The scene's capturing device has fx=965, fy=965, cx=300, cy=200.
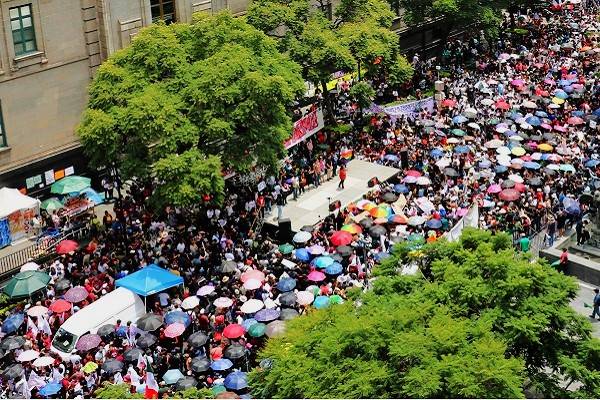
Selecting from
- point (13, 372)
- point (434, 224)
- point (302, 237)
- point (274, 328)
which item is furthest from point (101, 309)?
point (434, 224)

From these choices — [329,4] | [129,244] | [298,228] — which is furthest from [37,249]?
[329,4]

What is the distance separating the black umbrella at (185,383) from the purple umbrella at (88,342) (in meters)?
4.21

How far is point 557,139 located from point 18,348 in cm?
3028

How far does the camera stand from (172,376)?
105 feet

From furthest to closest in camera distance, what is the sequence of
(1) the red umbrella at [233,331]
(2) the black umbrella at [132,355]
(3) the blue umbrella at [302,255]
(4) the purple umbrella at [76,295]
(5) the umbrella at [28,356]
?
1. (3) the blue umbrella at [302,255]
2. (4) the purple umbrella at [76,295]
3. (1) the red umbrella at [233,331]
4. (5) the umbrella at [28,356]
5. (2) the black umbrella at [132,355]

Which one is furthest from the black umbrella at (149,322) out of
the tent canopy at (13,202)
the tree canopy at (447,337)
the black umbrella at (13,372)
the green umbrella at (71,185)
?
the green umbrella at (71,185)

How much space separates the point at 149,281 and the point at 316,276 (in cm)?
652

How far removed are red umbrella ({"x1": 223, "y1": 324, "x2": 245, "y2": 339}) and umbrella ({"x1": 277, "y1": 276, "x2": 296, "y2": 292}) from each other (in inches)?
128

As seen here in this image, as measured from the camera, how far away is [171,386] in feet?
105

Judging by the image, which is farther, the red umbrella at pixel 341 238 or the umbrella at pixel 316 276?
the red umbrella at pixel 341 238

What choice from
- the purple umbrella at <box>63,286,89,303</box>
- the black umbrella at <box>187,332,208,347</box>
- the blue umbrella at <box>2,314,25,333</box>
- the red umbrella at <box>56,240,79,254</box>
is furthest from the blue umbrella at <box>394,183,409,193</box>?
the blue umbrella at <box>2,314,25,333</box>

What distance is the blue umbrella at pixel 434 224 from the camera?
4194cm

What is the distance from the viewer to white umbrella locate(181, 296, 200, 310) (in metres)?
36.6

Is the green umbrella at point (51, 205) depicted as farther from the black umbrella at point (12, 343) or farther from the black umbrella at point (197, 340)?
the black umbrella at point (197, 340)
